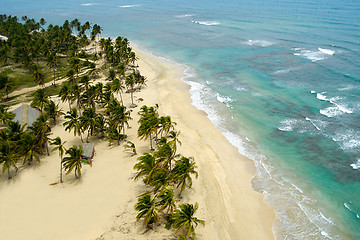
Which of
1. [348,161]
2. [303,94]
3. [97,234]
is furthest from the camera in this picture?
[303,94]

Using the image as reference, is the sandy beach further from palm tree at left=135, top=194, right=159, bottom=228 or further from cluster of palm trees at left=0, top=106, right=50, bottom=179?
palm tree at left=135, top=194, right=159, bottom=228

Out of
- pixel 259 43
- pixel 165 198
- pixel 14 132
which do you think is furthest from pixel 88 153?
pixel 259 43

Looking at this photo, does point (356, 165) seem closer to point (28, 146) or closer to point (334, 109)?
point (334, 109)

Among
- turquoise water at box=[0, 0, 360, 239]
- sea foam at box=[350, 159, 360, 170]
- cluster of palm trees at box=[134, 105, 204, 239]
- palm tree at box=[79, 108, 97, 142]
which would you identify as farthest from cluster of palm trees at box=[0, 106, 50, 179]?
sea foam at box=[350, 159, 360, 170]

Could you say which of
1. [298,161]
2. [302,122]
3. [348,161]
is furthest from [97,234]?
[302,122]

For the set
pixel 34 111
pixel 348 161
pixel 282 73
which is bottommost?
pixel 348 161

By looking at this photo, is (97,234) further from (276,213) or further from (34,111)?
(34,111)
